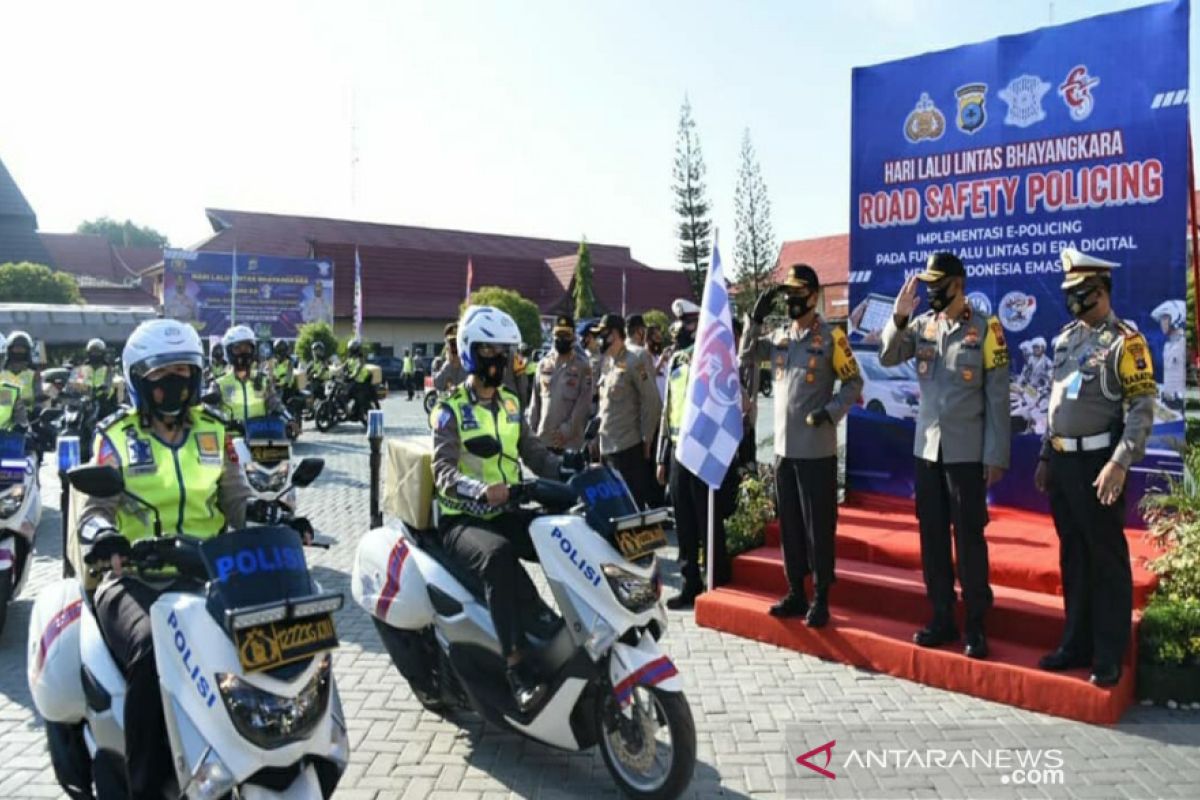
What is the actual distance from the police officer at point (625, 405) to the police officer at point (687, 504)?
0.37 meters

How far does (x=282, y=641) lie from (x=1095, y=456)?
3825 millimetres

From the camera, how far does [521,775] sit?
12.8ft

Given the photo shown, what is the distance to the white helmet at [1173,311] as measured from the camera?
5902 millimetres

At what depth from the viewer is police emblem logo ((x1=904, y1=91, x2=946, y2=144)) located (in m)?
6.95

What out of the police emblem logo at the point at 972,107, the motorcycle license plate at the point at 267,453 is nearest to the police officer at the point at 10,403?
the motorcycle license plate at the point at 267,453

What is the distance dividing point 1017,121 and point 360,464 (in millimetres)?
10610

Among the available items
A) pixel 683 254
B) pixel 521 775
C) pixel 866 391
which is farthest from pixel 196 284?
pixel 521 775

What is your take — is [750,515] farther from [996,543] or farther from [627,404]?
[996,543]

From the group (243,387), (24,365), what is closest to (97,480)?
(243,387)

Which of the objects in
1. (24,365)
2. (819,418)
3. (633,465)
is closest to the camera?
(819,418)

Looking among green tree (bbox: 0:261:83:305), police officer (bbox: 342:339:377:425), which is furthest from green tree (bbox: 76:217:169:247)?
police officer (bbox: 342:339:377:425)

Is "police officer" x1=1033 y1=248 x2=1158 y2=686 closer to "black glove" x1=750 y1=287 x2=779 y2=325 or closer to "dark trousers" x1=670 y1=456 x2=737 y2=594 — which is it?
"black glove" x1=750 y1=287 x2=779 y2=325

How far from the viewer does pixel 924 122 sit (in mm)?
7012

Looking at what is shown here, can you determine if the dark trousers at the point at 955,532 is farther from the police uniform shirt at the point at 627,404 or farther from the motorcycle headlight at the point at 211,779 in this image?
the motorcycle headlight at the point at 211,779
